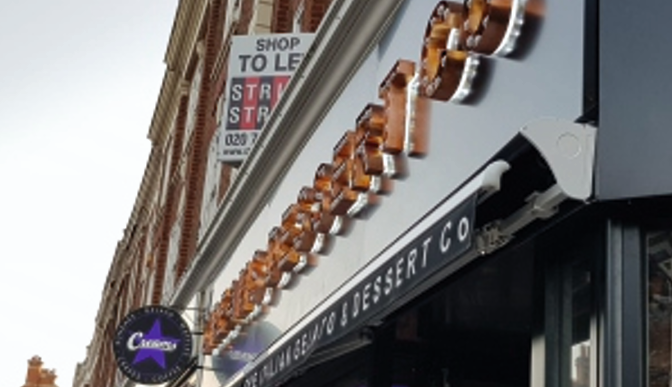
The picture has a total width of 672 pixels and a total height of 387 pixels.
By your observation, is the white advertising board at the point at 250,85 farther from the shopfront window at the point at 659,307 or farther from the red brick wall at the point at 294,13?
the shopfront window at the point at 659,307

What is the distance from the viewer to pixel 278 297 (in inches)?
442

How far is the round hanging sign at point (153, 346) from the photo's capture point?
16609 millimetres

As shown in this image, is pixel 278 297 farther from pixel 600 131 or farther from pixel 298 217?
pixel 600 131

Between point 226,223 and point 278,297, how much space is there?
13.2ft

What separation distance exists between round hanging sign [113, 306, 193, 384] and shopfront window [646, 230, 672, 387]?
12342 millimetres

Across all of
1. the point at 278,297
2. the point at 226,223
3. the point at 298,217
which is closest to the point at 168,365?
the point at 226,223

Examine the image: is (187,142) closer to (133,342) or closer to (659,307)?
(133,342)

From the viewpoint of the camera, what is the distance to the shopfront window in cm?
479

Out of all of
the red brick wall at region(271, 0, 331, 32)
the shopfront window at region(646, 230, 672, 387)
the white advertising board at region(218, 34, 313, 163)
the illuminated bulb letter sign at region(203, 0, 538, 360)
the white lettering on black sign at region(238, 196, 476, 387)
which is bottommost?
the shopfront window at region(646, 230, 672, 387)

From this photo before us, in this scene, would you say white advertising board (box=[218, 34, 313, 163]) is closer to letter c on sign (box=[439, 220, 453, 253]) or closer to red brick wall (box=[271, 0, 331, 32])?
red brick wall (box=[271, 0, 331, 32])

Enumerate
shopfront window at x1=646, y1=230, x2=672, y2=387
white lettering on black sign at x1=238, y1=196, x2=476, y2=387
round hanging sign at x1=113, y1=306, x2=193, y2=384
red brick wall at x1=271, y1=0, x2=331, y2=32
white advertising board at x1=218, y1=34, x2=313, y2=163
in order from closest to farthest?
shopfront window at x1=646, y1=230, x2=672, y2=387 < white lettering on black sign at x1=238, y1=196, x2=476, y2=387 < red brick wall at x1=271, y1=0, x2=331, y2=32 < white advertising board at x1=218, y1=34, x2=313, y2=163 < round hanging sign at x1=113, y1=306, x2=193, y2=384

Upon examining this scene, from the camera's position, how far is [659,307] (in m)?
4.88

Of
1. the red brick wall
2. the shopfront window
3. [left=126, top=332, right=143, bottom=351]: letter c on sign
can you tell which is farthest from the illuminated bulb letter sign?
[left=126, top=332, right=143, bottom=351]: letter c on sign

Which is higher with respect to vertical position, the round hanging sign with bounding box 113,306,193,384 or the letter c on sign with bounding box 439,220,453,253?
the round hanging sign with bounding box 113,306,193,384
